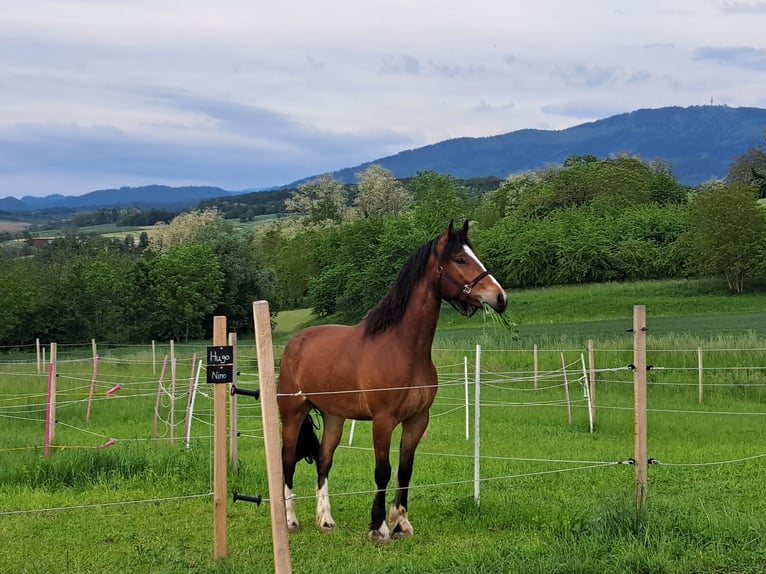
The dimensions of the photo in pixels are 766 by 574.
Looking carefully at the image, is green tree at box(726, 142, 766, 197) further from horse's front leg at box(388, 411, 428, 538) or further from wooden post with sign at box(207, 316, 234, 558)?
wooden post with sign at box(207, 316, 234, 558)

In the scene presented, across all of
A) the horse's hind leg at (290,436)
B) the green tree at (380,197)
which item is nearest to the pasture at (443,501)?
the horse's hind leg at (290,436)

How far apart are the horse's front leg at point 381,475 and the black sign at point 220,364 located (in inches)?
59.7

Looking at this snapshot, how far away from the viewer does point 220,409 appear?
5465mm

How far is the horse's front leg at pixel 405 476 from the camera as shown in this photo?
652 cm

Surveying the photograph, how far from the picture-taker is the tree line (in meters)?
46.8

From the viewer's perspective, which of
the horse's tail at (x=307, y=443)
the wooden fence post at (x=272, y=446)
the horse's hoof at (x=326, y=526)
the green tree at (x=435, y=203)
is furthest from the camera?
the green tree at (x=435, y=203)

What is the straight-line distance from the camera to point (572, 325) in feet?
133

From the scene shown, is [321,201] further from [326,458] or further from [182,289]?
[326,458]

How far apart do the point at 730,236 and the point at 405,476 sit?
A: 43.8 m

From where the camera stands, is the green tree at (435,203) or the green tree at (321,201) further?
the green tree at (321,201)

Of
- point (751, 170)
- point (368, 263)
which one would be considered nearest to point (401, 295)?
point (368, 263)

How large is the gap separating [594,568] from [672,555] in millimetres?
700

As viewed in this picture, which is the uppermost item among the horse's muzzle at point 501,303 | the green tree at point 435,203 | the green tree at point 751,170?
the green tree at point 751,170

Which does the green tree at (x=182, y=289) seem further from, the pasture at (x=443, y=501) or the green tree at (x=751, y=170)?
the green tree at (x=751, y=170)
